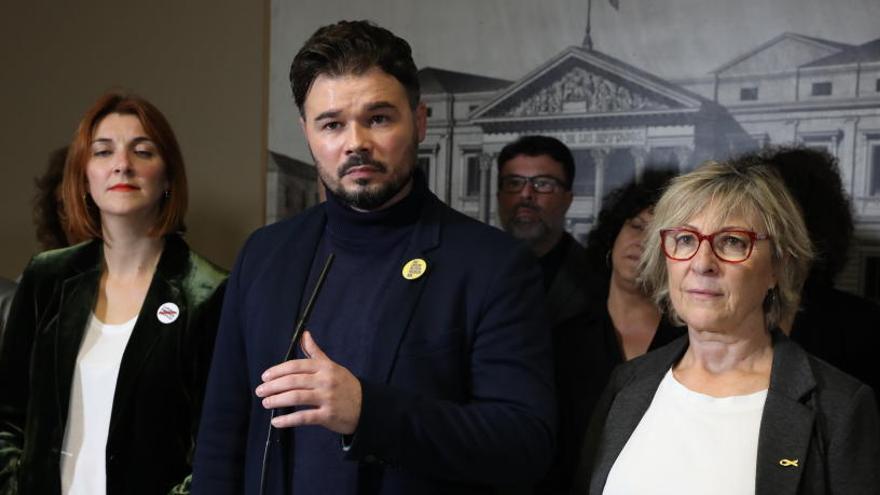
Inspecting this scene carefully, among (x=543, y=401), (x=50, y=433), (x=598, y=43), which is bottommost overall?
(x=50, y=433)

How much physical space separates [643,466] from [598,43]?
1464 mm

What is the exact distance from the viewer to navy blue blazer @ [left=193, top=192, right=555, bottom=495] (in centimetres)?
144

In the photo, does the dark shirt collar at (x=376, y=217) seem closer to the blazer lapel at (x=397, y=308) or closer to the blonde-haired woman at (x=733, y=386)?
the blazer lapel at (x=397, y=308)

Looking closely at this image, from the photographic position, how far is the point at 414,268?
5.23ft

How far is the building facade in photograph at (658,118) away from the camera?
2.49 meters

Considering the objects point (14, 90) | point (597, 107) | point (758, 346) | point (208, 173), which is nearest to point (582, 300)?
point (597, 107)

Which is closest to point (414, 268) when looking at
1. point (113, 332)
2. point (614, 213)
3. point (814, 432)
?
point (814, 432)

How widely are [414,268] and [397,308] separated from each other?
0.08 m

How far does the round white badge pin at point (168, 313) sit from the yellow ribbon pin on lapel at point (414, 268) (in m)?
0.80

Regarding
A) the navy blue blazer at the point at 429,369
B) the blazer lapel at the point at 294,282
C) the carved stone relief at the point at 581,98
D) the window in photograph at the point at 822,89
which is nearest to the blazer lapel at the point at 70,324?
the navy blue blazer at the point at 429,369

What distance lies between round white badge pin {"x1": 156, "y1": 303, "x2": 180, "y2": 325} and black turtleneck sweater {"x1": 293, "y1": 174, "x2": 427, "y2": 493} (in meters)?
0.62

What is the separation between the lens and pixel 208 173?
3.42 metres

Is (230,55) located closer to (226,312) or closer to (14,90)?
(14,90)

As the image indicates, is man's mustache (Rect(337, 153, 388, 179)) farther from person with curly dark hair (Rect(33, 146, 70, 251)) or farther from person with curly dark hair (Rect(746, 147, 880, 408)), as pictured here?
person with curly dark hair (Rect(33, 146, 70, 251))
